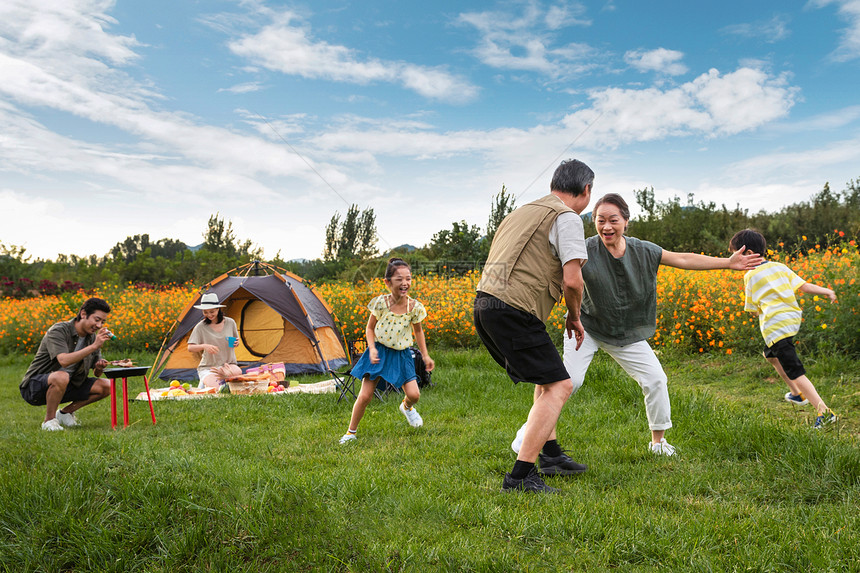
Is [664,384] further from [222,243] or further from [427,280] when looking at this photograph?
[222,243]

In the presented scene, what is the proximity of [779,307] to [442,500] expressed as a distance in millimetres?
3882

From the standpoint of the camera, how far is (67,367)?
6.39 m

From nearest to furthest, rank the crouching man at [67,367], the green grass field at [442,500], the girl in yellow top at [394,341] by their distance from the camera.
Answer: the green grass field at [442,500] → the girl in yellow top at [394,341] → the crouching man at [67,367]

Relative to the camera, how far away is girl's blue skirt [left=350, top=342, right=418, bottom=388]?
17.4ft

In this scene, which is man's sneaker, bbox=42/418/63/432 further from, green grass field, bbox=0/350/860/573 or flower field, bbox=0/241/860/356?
flower field, bbox=0/241/860/356

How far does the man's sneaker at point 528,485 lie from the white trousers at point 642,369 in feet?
2.70

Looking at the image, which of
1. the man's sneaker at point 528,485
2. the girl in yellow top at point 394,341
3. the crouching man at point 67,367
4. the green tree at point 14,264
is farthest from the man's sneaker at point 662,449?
the green tree at point 14,264

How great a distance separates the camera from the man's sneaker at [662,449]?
4.15 metres

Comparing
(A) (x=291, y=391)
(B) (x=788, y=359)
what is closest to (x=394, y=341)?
(A) (x=291, y=391)

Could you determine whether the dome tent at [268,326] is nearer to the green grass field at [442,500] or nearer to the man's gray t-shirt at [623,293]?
the green grass field at [442,500]

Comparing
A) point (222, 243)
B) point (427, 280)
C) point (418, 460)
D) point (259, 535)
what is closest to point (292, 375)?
point (427, 280)

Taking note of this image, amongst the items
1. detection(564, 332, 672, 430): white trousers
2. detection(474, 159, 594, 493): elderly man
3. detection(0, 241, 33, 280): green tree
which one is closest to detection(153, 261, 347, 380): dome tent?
detection(564, 332, 672, 430): white trousers

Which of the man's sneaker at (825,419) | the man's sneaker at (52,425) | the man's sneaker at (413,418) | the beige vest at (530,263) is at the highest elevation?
the beige vest at (530,263)

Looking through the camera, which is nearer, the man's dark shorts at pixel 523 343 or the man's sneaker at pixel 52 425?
the man's dark shorts at pixel 523 343
